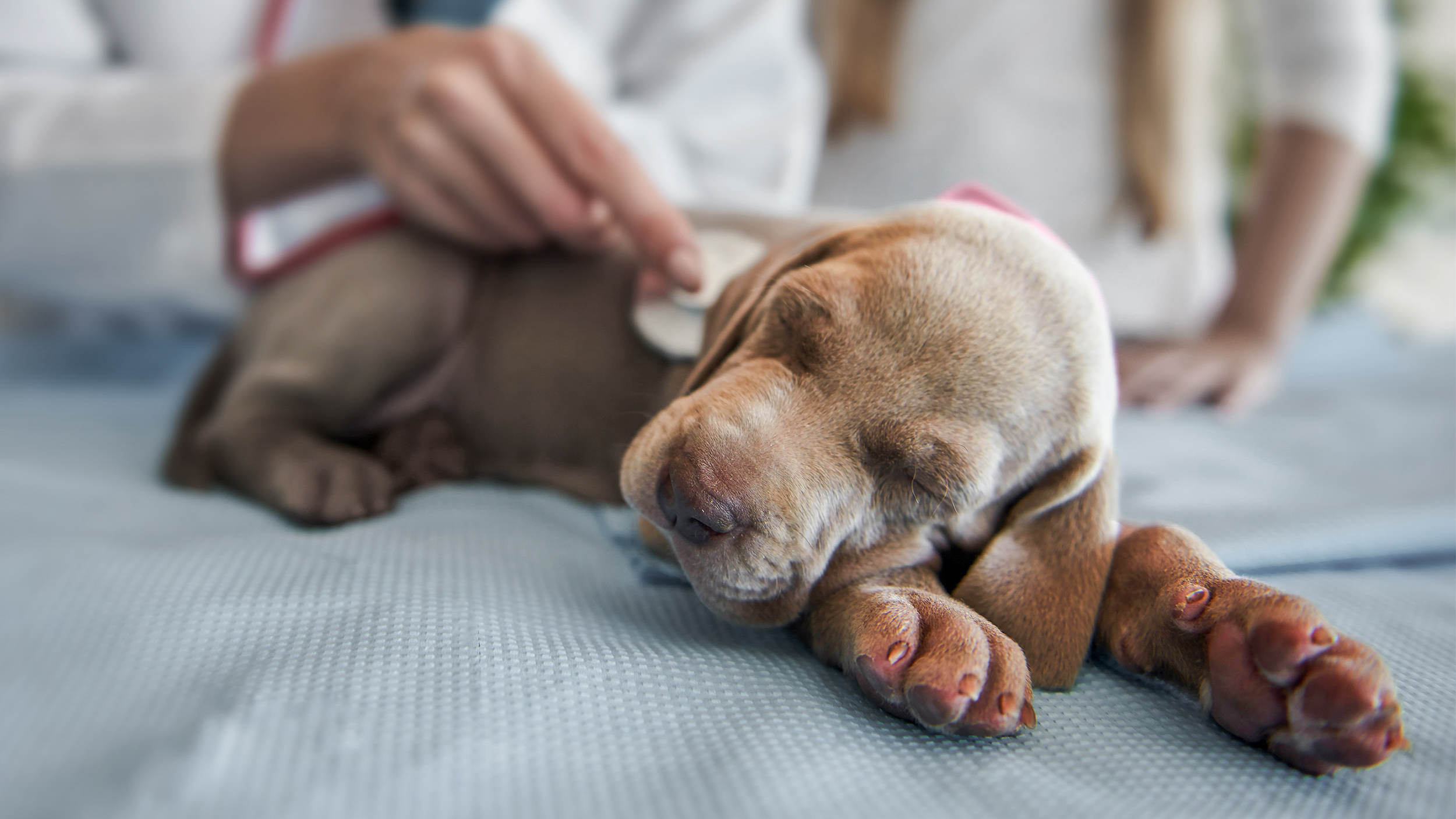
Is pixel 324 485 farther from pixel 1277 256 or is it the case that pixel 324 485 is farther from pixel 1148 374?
pixel 1277 256

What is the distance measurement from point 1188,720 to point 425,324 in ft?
5.17

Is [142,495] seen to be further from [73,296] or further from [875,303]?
[875,303]

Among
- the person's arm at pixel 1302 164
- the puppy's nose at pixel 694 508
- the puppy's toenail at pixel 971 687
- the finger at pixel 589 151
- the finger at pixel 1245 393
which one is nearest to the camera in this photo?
the puppy's toenail at pixel 971 687

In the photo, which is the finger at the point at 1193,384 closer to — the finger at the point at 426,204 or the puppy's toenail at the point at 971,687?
→ the finger at the point at 426,204

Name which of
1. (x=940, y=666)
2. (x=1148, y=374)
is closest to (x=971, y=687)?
(x=940, y=666)

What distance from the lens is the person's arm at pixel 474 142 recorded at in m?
1.70

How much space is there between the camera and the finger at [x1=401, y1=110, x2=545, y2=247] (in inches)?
69.3

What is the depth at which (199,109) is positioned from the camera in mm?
2021

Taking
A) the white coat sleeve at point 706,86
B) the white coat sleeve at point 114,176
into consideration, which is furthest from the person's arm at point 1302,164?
the white coat sleeve at point 114,176

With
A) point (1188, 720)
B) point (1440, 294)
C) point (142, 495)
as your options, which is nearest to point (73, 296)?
point (142, 495)

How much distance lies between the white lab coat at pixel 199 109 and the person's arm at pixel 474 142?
0.93 feet

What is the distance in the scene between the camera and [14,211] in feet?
6.75

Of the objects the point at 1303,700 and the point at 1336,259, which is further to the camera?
the point at 1336,259

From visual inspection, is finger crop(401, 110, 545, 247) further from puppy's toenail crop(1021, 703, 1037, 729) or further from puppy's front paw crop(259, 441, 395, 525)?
puppy's toenail crop(1021, 703, 1037, 729)
